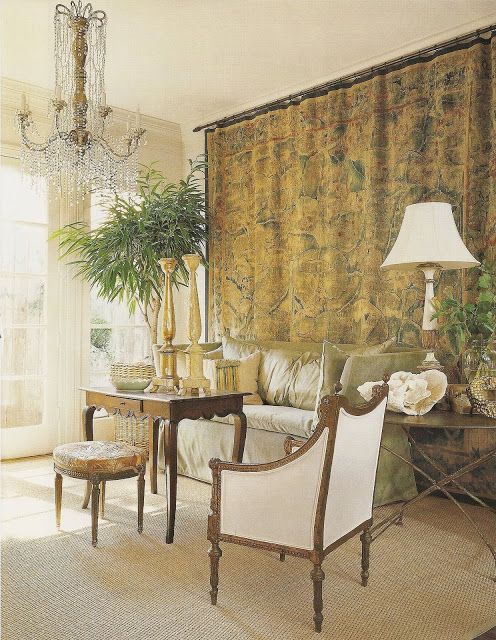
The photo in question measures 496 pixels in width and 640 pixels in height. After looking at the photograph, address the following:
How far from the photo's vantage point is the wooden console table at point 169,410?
308cm

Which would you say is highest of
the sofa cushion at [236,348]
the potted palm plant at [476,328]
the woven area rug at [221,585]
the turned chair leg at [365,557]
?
the potted palm plant at [476,328]

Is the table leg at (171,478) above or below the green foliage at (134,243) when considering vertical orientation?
below

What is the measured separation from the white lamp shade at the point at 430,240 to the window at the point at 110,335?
2.98 meters

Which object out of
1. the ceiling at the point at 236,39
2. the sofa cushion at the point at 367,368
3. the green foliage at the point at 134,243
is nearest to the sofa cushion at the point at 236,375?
the sofa cushion at the point at 367,368

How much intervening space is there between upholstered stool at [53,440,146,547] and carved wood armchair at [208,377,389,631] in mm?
806

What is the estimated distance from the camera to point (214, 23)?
405 cm

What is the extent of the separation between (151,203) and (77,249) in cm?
72

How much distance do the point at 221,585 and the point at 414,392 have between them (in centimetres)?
116

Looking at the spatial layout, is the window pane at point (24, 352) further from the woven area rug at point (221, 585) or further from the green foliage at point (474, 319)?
the green foliage at point (474, 319)

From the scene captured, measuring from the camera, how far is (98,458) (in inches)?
119

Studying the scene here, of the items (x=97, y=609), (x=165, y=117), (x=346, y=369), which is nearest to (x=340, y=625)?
(x=97, y=609)

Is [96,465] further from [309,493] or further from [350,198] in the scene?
[350,198]

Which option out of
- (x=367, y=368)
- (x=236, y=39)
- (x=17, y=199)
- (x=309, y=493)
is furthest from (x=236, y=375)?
(x=17, y=199)

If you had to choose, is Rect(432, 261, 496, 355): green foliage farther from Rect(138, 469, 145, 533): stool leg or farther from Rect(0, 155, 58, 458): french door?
Rect(0, 155, 58, 458): french door
